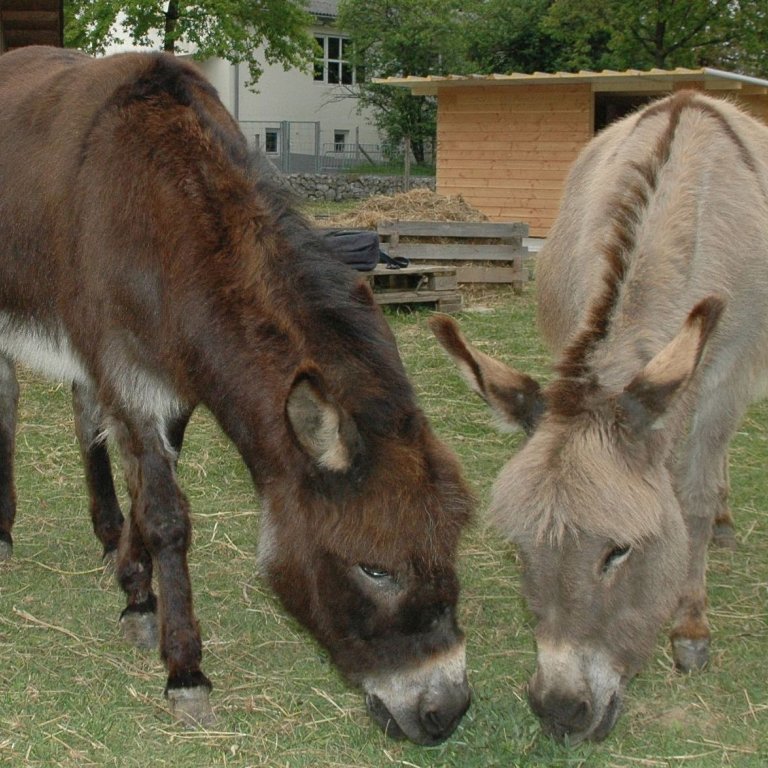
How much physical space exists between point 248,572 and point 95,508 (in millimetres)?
793

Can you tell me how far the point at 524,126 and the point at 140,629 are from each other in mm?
16851

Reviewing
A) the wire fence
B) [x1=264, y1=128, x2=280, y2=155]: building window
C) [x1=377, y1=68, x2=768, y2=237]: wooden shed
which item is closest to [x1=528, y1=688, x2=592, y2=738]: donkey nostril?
[x1=377, y1=68, x2=768, y2=237]: wooden shed

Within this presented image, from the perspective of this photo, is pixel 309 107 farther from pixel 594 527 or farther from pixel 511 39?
pixel 594 527

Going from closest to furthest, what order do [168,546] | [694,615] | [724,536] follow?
[168,546], [694,615], [724,536]

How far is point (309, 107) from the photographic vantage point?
3725 centimetres

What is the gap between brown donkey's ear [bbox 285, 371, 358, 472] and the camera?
2.57 metres

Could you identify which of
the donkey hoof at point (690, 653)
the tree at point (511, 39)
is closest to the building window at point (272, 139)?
the tree at point (511, 39)

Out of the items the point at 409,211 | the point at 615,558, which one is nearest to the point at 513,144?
the point at 409,211

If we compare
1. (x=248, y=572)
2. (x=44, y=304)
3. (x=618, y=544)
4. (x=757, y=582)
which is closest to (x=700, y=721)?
(x=618, y=544)

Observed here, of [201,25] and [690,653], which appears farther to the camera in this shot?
[201,25]

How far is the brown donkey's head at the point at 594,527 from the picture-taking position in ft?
9.05

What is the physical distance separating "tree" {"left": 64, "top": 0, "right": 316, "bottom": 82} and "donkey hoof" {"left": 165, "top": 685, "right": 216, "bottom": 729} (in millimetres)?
25052

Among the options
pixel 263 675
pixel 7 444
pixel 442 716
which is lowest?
pixel 263 675

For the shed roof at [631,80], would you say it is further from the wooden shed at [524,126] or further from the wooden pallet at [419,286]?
the wooden pallet at [419,286]
